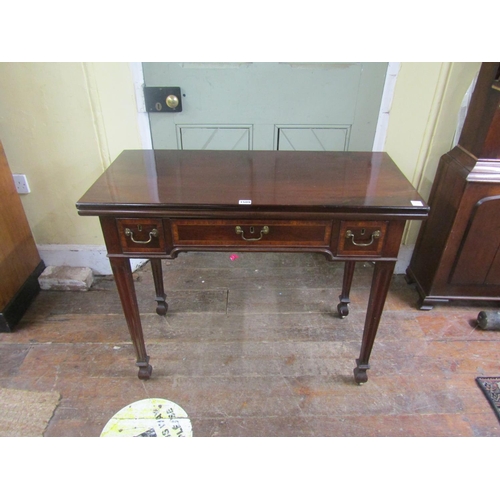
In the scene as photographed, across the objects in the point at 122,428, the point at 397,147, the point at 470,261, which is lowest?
→ the point at 122,428

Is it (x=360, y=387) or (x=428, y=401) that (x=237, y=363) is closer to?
(x=360, y=387)

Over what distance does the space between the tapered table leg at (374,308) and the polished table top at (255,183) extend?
0.23 m

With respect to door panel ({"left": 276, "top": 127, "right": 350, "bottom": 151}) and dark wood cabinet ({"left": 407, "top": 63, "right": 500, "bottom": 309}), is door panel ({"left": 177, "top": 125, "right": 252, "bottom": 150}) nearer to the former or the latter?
door panel ({"left": 276, "top": 127, "right": 350, "bottom": 151})

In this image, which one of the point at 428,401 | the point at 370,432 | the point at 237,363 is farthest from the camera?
the point at 237,363

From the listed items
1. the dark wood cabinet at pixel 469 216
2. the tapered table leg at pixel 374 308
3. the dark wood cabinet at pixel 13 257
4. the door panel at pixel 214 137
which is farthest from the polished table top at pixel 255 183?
the dark wood cabinet at pixel 13 257

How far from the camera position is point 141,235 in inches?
46.0

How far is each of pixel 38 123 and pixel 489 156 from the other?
200cm

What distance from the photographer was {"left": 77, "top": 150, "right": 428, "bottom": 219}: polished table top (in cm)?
109

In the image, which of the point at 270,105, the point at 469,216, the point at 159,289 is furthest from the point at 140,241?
the point at 469,216

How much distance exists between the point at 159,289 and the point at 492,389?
4.92 feet

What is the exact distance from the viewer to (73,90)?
1.66 meters

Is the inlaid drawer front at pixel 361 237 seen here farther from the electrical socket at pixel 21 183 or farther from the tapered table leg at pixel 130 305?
the electrical socket at pixel 21 183

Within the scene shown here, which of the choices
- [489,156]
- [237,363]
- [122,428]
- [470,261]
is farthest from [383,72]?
[122,428]
